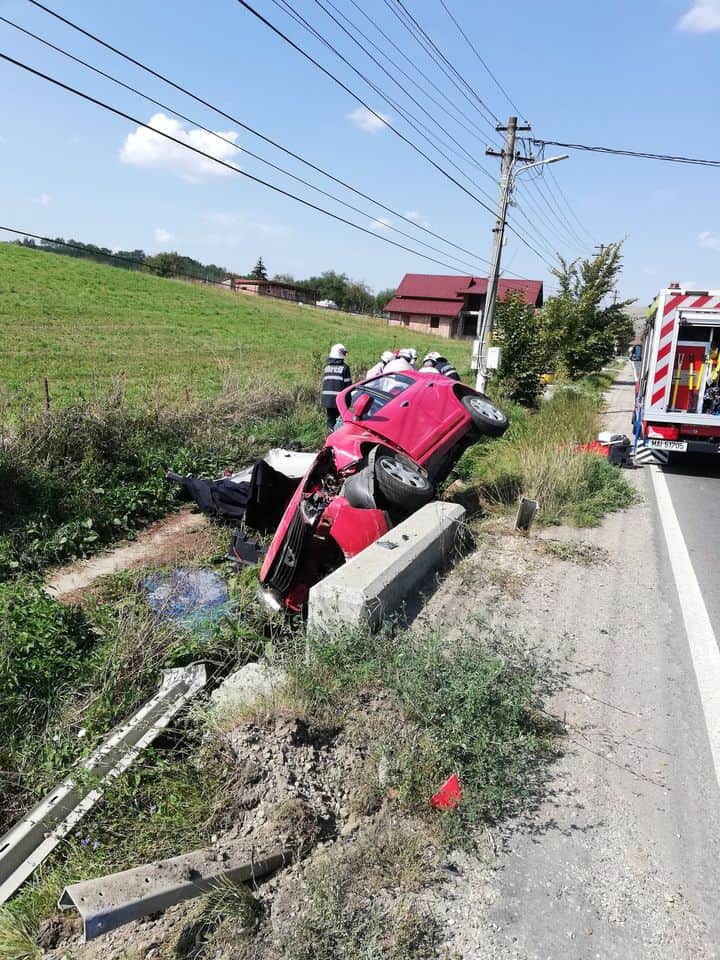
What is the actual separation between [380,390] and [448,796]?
5.61 metres

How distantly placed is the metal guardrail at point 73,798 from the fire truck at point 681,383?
9061 mm

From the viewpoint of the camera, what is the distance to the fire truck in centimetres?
1070

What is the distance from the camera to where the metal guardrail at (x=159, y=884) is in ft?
7.56

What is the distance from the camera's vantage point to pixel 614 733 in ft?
11.4

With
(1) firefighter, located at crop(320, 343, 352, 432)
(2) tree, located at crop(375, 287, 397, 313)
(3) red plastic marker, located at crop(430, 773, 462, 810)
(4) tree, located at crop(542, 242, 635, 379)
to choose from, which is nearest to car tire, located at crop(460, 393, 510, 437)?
(1) firefighter, located at crop(320, 343, 352, 432)

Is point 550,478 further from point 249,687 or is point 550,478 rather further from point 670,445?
point 249,687

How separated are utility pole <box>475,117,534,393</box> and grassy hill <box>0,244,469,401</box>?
9.50 ft

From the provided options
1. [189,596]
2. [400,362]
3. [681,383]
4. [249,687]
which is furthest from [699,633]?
[681,383]

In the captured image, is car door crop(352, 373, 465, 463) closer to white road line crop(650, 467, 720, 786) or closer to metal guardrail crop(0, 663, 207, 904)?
white road line crop(650, 467, 720, 786)

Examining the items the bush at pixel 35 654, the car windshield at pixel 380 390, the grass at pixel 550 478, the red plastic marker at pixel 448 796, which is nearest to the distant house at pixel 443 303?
the grass at pixel 550 478

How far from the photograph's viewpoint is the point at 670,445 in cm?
1086

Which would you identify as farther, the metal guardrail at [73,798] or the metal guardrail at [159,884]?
the metal guardrail at [73,798]

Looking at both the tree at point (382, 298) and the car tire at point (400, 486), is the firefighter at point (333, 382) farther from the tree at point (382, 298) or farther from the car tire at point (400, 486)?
the tree at point (382, 298)

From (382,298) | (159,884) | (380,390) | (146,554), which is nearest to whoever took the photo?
(159,884)
